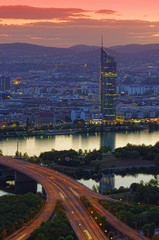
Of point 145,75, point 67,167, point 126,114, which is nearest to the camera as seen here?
point 67,167

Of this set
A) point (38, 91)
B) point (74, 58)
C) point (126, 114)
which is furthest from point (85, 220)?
point (74, 58)

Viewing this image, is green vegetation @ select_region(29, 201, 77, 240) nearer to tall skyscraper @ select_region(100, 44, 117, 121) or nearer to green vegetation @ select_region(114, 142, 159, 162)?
green vegetation @ select_region(114, 142, 159, 162)

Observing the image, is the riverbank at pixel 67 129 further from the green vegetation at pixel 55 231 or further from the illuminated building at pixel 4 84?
the illuminated building at pixel 4 84

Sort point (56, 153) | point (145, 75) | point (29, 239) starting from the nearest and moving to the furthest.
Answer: point (29, 239) → point (56, 153) → point (145, 75)

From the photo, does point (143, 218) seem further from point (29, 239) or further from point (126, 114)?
point (126, 114)

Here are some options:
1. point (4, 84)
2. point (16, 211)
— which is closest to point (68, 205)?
point (16, 211)

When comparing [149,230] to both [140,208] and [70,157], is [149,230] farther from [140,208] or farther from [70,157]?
[70,157]
